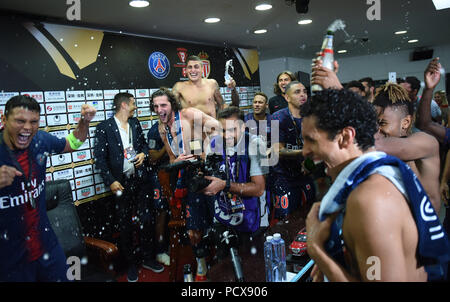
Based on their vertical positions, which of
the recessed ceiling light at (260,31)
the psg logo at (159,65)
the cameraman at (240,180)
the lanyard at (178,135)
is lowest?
the cameraman at (240,180)

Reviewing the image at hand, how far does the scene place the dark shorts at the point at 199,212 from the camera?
232 cm

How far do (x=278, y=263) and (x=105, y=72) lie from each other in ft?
9.65

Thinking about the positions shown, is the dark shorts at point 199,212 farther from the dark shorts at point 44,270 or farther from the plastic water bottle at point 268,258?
the plastic water bottle at point 268,258

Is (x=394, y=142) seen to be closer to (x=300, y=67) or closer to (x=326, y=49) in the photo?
(x=326, y=49)

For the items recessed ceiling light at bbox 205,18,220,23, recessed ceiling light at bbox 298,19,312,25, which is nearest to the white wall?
recessed ceiling light at bbox 298,19,312,25

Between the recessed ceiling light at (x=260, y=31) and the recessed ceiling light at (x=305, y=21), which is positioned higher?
the recessed ceiling light at (x=305, y=21)

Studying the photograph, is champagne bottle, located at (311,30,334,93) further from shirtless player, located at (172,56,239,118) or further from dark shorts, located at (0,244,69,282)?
shirtless player, located at (172,56,239,118)

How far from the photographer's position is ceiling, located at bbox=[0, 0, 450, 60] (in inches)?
115

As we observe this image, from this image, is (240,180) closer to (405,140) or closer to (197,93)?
(405,140)

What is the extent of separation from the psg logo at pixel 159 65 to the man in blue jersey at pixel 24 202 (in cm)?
224

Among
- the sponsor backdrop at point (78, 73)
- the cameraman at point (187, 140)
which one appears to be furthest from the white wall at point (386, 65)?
the cameraman at point (187, 140)

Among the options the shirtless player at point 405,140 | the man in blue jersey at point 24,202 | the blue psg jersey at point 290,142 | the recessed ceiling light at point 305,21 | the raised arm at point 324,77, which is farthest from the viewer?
the recessed ceiling light at point 305,21

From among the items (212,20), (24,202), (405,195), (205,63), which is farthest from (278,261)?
(205,63)

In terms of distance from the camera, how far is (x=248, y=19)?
12.1 ft
